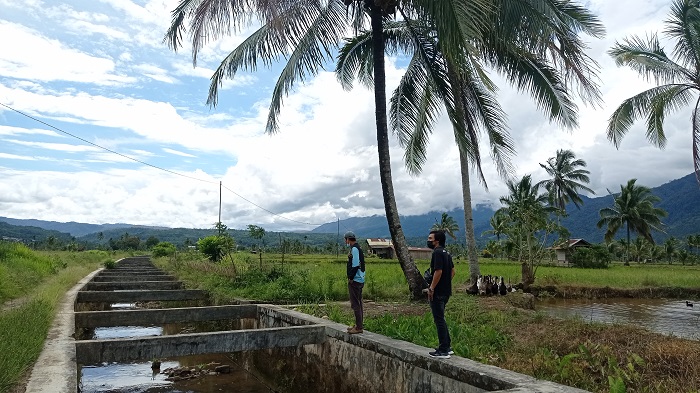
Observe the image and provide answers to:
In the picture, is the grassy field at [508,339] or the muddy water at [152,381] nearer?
the grassy field at [508,339]

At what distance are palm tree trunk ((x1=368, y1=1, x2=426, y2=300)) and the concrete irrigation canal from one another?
2738mm

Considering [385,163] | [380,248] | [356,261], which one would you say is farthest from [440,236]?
[380,248]

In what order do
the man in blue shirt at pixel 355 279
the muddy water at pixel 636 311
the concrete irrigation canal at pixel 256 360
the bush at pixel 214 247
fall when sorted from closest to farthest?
the concrete irrigation canal at pixel 256 360
the man in blue shirt at pixel 355 279
the muddy water at pixel 636 311
the bush at pixel 214 247

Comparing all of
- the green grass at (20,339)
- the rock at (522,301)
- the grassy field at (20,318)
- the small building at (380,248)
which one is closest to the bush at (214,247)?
the grassy field at (20,318)

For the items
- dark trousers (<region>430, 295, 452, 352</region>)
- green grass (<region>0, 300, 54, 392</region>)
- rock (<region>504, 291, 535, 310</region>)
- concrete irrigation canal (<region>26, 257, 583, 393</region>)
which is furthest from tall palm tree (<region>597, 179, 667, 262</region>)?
green grass (<region>0, 300, 54, 392</region>)

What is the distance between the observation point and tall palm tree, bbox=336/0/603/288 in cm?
901

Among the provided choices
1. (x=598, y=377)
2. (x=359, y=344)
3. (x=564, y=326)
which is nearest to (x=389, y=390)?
(x=359, y=344)

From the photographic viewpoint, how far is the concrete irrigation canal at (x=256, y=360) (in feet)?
16.0

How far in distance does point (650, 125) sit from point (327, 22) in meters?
10.5

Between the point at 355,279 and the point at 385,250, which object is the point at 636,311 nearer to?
the point at 355,279

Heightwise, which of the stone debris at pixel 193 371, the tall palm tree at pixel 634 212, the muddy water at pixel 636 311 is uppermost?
the tall palm tree at pixel 634 212

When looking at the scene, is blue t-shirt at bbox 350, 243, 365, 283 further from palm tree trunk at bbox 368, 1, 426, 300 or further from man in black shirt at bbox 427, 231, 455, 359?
palm tree trunk at bbox 368, 1, 426, 300

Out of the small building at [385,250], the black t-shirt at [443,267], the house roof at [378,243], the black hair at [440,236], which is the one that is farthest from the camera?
the house roof at [378,243]

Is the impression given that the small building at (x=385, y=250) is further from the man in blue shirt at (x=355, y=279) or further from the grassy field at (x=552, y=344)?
the man in blue shirt at (x=355, y=279)
